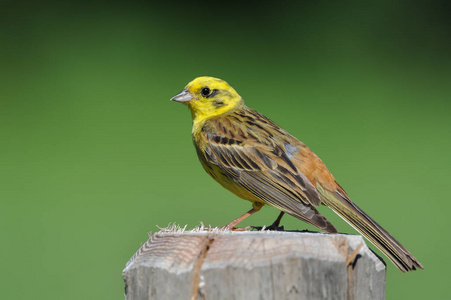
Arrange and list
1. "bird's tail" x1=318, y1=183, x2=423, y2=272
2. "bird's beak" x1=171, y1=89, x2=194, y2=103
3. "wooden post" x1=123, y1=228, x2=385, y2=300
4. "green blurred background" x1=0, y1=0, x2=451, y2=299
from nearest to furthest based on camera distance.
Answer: "wooden post" x1=123, y1=228, x2=385, y2=300
"bird's tail" x1=318, y1=183, x2=423, y2=272
"bird's beak" x1=171, y1=89, x2=194, y2=103
"green blurred background" x1=0, y1=0, x2=451, y2=299

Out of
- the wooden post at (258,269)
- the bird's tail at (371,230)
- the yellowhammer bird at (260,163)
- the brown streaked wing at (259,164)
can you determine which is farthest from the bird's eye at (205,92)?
the wooden post at (258,269)

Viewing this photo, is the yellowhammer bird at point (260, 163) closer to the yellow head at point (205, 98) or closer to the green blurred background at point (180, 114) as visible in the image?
the yellow head at point (205, 98)

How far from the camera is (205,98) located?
427 cm

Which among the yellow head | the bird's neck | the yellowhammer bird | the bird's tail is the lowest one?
the bird's tail

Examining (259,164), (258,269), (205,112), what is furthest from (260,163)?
(258,269)

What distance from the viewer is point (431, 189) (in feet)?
21.3

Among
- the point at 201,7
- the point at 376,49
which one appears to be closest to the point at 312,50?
the point at 376,49

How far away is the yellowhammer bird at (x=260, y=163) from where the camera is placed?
343 centimetres

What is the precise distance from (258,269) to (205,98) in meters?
2.38

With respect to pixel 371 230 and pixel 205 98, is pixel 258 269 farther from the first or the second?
pixel 205 98

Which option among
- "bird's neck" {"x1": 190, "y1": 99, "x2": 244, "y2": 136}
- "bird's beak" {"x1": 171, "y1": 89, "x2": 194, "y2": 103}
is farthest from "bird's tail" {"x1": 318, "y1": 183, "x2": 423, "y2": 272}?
"bird's beak" {"x1": 171, "y1": 89, "x2": 194, "y2": 103}

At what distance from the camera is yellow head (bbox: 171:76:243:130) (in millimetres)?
4250

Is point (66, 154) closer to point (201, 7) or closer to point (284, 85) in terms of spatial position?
point (284, 85)

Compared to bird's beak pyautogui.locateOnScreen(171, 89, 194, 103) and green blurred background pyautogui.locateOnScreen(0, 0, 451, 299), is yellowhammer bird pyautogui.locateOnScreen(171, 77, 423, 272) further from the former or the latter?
green blurred background pyautogui.locateOnScreen(0, 0, 451, 299)
